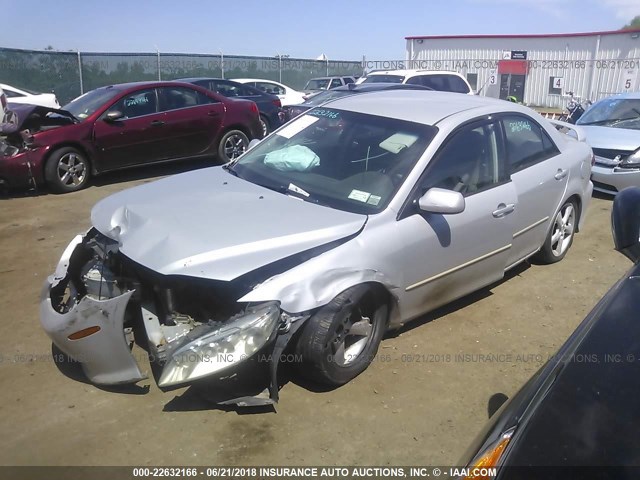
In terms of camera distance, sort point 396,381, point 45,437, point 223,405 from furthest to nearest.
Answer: point 396,381, point 223,405, point 45,437

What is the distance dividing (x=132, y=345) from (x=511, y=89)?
2855 cm

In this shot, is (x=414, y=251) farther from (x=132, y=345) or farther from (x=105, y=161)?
(x=105, y=161)

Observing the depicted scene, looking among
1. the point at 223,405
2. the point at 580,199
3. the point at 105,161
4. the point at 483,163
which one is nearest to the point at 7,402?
the point at 223,405

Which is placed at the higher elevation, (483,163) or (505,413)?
(483,163)

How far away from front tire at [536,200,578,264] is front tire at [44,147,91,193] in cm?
636

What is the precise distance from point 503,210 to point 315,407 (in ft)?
6.66

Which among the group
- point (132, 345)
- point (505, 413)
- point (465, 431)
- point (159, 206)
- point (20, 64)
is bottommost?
point (465, 431)

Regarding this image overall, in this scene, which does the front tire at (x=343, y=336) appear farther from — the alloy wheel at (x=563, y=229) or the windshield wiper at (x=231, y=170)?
the alloy wheel at (x=563, y=229)

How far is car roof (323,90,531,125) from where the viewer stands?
4.08 metres

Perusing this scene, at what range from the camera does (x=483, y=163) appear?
4152 millimetres

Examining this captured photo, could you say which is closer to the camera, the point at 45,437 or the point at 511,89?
the point at 45,437

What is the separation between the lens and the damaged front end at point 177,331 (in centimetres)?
280

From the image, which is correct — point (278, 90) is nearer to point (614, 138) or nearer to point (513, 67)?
point (614, 138)

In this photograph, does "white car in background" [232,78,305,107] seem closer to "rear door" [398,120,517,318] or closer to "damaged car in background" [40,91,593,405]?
"damaged car in background" [40,91,593,405]
